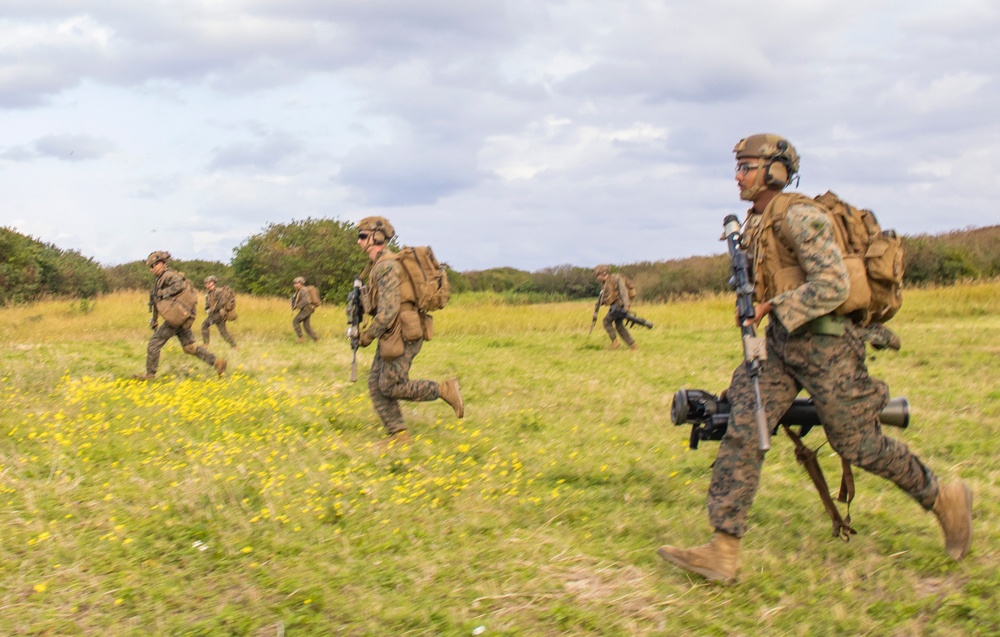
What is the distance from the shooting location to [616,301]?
58.0 feet

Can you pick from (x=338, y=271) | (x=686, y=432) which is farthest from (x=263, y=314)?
(x=686, y=432)

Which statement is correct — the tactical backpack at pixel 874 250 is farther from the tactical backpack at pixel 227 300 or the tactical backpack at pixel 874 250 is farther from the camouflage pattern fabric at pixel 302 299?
the camouflage pattern fabric at pixel 302 299

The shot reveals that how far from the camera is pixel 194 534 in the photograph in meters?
5.32

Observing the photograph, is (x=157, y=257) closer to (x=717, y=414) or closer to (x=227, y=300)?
(x=227, y=300)

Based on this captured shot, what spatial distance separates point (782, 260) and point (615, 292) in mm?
13293

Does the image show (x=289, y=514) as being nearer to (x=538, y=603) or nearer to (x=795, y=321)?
(x=538, y=603)

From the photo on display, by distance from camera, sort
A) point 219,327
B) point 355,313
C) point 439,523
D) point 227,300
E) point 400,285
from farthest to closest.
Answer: point 219,327 → point 227,300 → point 355,313 → point 400,285 → point 439,523

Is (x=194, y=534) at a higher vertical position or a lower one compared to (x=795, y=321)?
lower

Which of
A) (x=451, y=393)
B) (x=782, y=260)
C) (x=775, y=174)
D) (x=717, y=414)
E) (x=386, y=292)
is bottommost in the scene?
(x=451, y=393)

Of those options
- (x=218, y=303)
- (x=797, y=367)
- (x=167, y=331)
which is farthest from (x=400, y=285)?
(x=218, y=303)

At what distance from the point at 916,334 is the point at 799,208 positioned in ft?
49.9

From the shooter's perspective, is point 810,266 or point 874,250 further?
point 874,250

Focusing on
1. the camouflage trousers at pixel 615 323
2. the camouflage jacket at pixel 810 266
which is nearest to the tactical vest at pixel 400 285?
the camouflage jacket at pixel 810 266

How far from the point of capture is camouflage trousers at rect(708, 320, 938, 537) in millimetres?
4371
